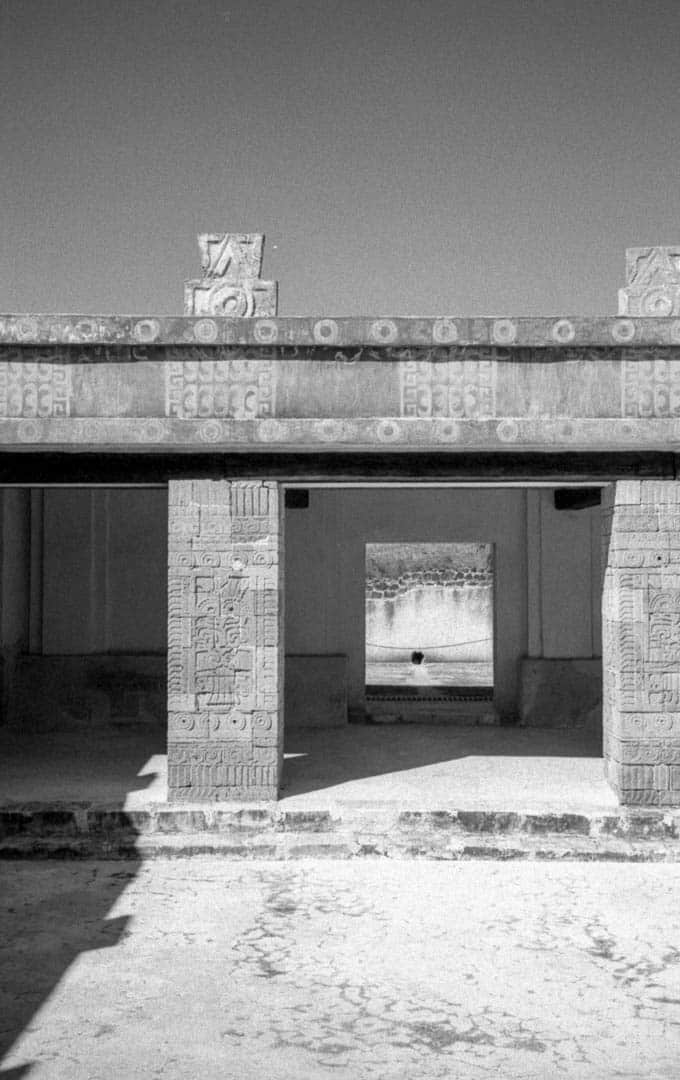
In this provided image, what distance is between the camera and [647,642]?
622 cm

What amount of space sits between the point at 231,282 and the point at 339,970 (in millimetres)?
4008

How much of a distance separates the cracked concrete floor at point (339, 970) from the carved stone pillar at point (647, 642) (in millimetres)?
→ 640

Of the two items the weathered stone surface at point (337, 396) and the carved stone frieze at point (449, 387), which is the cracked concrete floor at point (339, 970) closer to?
the weathered stone surface at point (337, 396)

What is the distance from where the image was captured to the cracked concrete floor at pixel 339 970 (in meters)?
3.49

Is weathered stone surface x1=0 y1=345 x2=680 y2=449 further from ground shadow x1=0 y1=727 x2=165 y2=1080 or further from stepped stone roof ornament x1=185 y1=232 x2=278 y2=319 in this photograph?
ground shadow x1=0 y1=727 x2=165 y2=1080

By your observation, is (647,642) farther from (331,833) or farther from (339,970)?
(339,970)

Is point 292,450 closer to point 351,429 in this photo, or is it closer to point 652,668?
point 351,429

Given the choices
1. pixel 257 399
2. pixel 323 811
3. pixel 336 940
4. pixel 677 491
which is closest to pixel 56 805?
pixel 323 811

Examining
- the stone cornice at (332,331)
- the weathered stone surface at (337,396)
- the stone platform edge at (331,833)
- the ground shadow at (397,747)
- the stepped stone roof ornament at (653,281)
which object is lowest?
Result: the stone platform edge at (331,833)

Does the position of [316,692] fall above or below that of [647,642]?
below

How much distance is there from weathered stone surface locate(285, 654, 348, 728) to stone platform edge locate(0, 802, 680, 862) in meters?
3.27

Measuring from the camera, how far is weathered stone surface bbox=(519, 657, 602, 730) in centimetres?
944

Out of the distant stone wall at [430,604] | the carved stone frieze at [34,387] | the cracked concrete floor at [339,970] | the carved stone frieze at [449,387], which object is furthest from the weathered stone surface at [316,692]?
the distant stone wall at [430,604]

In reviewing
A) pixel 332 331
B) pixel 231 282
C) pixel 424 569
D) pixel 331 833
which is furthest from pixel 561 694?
pixel 424 569
